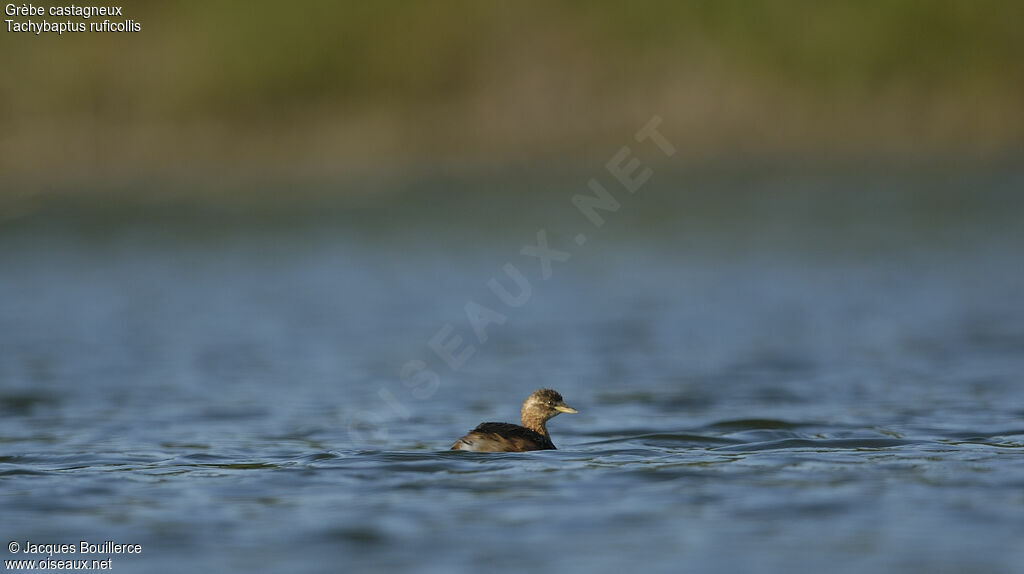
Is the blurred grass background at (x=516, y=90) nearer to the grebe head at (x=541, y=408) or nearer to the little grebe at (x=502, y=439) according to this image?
the grebe head at (x=541, y=408)

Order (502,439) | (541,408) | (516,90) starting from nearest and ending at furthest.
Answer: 1. (502,439)
2. (541,408)
3. (516,90)

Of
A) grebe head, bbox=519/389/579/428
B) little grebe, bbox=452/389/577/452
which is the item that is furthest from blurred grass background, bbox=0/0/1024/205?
little grebe, bbox=452/389/577/452

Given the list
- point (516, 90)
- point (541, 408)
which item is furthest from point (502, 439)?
point (516, 90)

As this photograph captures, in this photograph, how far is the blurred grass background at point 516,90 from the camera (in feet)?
113

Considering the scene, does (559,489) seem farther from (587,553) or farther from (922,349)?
(922,349)

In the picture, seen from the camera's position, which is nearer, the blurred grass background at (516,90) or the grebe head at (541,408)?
the grebe head at (541,408)

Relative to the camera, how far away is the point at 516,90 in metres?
34.8

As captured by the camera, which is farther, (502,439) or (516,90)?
(516,90)

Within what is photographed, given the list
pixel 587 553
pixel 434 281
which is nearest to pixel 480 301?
pixel 434 281

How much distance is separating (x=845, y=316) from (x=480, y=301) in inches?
192

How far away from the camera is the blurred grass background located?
1359 inches

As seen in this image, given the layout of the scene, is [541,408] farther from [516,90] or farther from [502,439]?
[516,90]

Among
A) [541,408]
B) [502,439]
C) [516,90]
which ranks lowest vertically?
[502,439]

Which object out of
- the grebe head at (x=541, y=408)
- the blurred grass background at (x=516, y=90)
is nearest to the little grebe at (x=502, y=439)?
the grebe head at (x=541, y=408)
